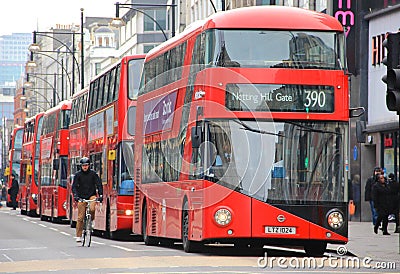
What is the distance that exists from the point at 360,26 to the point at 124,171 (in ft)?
47.9

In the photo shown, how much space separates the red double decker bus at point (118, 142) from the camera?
1134 inches

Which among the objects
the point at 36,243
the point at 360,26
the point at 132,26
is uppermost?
the point at 132,26

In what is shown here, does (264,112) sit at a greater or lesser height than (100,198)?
greater

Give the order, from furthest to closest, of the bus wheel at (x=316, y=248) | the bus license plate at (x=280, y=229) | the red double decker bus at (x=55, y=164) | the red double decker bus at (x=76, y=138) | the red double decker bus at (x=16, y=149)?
the red double decker bus at (x=16, y=149)
the red double decker bus at (x=55, y=164)
the red double decker bus at (x=76, y=138)
the bus wheel at (x=316, y=248)
the bus license plate at (x=280, y=229)

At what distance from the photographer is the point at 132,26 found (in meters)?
95.8

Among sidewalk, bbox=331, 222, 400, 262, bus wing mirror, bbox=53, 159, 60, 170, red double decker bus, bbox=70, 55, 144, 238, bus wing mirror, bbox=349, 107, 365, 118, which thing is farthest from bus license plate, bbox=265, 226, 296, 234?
bus wing mirror, bbox=53, 159, 60, 170

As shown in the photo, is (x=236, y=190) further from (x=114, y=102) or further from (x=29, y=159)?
(x=29, y=159)

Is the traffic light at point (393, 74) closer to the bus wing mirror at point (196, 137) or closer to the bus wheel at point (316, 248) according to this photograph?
the bus wing mirror at point (196, 137)

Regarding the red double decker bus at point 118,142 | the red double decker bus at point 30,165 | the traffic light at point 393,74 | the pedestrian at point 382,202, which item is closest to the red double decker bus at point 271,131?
the traffic light at point 393,74

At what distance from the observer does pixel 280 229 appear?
781 inches

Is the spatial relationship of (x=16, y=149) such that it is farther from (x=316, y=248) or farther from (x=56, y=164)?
(x=316, y=248)

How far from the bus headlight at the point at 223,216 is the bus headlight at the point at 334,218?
66.2 inches

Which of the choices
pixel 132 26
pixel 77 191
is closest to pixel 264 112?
pixel 77 191

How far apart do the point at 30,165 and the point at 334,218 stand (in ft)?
125
